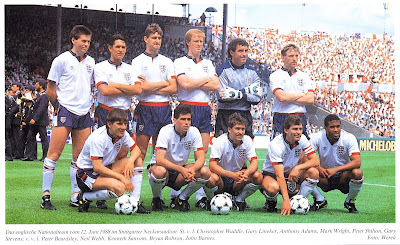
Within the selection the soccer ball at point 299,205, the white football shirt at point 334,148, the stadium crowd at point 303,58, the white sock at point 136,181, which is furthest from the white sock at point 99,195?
the stadium crowd at point 303,58

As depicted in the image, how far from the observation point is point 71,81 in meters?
5.55

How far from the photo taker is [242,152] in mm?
5766

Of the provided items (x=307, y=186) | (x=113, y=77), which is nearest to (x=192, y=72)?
(x=113, y=77)

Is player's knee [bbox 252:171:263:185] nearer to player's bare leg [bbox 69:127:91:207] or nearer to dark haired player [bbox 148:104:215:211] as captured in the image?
dark haired player [bbox 148:104:215:211]

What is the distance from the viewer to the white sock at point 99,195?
5223 mm

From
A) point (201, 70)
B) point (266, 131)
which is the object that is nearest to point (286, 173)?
point (201, 70)

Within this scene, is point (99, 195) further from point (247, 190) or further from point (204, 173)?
point (247, 190)

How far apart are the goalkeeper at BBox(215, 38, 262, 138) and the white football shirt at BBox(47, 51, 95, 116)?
1496 millimetres

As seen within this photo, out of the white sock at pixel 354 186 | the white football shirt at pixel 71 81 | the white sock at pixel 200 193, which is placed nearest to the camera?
the white football shirt at pixel 71 81

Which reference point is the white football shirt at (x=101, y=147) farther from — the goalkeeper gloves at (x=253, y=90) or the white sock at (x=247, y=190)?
the goalkeeper gloves at (x=253, y=90)

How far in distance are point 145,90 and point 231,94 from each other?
0.94 metres

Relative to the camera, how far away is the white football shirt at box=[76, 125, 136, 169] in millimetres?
5238

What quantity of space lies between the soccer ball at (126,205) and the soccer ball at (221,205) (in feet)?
2.50

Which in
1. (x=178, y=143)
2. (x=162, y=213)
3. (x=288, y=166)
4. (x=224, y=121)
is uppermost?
(x=224, y=121)
